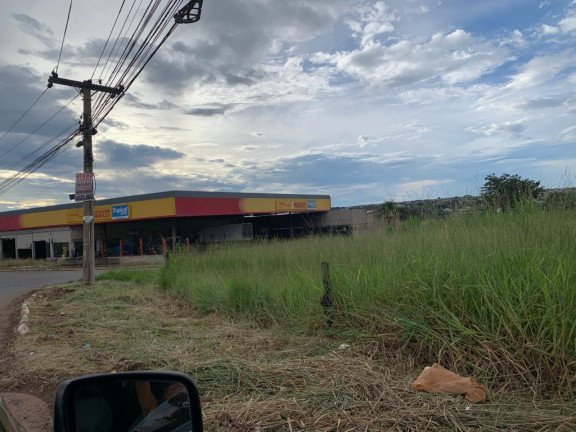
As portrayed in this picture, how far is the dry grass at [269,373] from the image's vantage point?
11.2 ft

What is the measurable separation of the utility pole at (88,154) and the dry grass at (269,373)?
6.69 meters

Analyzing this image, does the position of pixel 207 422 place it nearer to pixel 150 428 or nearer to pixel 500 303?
pixel 150 428

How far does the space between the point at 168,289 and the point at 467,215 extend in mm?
8410

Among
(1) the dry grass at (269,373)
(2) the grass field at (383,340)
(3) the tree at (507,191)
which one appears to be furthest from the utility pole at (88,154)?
(3) the tree at (507,191)

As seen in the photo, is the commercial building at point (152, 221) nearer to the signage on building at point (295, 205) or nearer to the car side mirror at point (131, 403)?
the signage on building at point (295, 205)

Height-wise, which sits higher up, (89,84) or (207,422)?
(89,84)

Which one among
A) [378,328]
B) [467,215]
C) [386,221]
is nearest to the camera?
[378,328]

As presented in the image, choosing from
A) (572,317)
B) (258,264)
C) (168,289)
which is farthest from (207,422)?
(168,289)

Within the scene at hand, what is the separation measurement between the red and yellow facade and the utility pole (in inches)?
642

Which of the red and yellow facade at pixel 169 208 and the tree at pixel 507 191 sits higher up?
the red and yellow facade at pixel 169 208

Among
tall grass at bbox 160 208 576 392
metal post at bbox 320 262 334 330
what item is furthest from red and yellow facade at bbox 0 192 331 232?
metal post at bbox 320 262 334 330

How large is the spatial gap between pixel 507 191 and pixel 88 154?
13.3 meters

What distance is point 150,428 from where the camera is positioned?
1.81 m

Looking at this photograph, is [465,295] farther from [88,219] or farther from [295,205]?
[295,205]
